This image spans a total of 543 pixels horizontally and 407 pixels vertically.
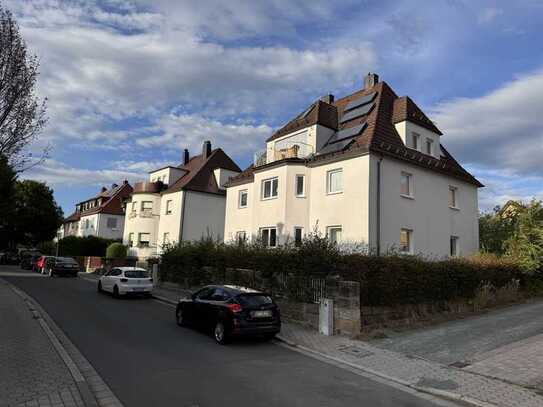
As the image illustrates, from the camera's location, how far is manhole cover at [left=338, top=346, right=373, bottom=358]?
10508 millimetres

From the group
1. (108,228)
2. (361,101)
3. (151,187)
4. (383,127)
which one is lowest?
(108,228)

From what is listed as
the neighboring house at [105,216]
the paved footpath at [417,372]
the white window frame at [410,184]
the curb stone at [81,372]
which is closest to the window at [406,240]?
the white window frame at [410,184]

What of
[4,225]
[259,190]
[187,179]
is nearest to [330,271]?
[259,190]

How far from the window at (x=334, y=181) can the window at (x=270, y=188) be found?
3287mm

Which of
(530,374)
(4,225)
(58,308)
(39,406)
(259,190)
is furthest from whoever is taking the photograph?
(4,225)

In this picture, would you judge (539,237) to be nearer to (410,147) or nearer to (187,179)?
(410,147)

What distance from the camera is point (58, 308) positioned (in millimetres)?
15852

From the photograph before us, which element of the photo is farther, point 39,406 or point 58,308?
point 58,308

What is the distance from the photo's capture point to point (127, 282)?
20172 millimetres

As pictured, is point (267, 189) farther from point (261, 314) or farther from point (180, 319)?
point (261, 314)

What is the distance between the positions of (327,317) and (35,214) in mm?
55848

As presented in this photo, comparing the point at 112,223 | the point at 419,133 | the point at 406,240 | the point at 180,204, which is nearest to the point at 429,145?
the point at 419,133

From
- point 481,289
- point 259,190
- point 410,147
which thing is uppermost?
point 410,147

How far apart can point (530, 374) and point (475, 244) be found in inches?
773
